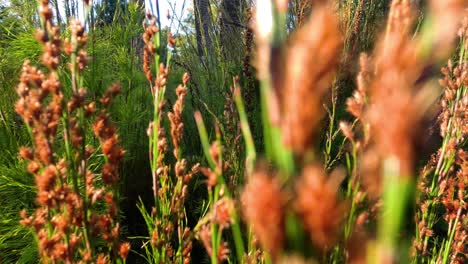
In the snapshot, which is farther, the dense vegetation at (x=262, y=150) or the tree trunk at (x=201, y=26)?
the tree trunk at (x=201, y=26)

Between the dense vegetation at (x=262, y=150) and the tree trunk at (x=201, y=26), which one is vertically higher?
the tree trunk at (x=201, y=26)

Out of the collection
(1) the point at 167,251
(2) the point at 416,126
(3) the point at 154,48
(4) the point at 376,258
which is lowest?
(1) the point at 167,251

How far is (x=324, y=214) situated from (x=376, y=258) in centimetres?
7

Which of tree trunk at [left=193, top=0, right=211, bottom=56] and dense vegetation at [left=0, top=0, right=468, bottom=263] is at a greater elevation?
tree trunk at [left=193, top=0, right=211, bottom=56]

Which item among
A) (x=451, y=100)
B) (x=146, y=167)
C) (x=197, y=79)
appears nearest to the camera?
(x=451, y=100)

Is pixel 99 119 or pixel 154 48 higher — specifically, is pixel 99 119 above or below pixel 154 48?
below

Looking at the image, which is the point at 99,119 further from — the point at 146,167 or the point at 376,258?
the point at 146,167

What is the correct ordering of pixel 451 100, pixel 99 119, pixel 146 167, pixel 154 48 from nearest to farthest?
1. pixel 99 119
2. pixel 154 48
3. pixel 451 100
4. pixel 146 167

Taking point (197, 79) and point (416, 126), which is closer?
point (416, 126)

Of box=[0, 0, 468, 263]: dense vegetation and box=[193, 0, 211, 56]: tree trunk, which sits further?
box=[193, 0, 211, 56]: tree trunk

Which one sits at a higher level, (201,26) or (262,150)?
(201,26)

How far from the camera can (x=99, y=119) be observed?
106 cm

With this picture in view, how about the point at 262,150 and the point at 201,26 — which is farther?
the point at 201,26

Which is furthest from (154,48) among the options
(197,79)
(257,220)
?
(197,79)
